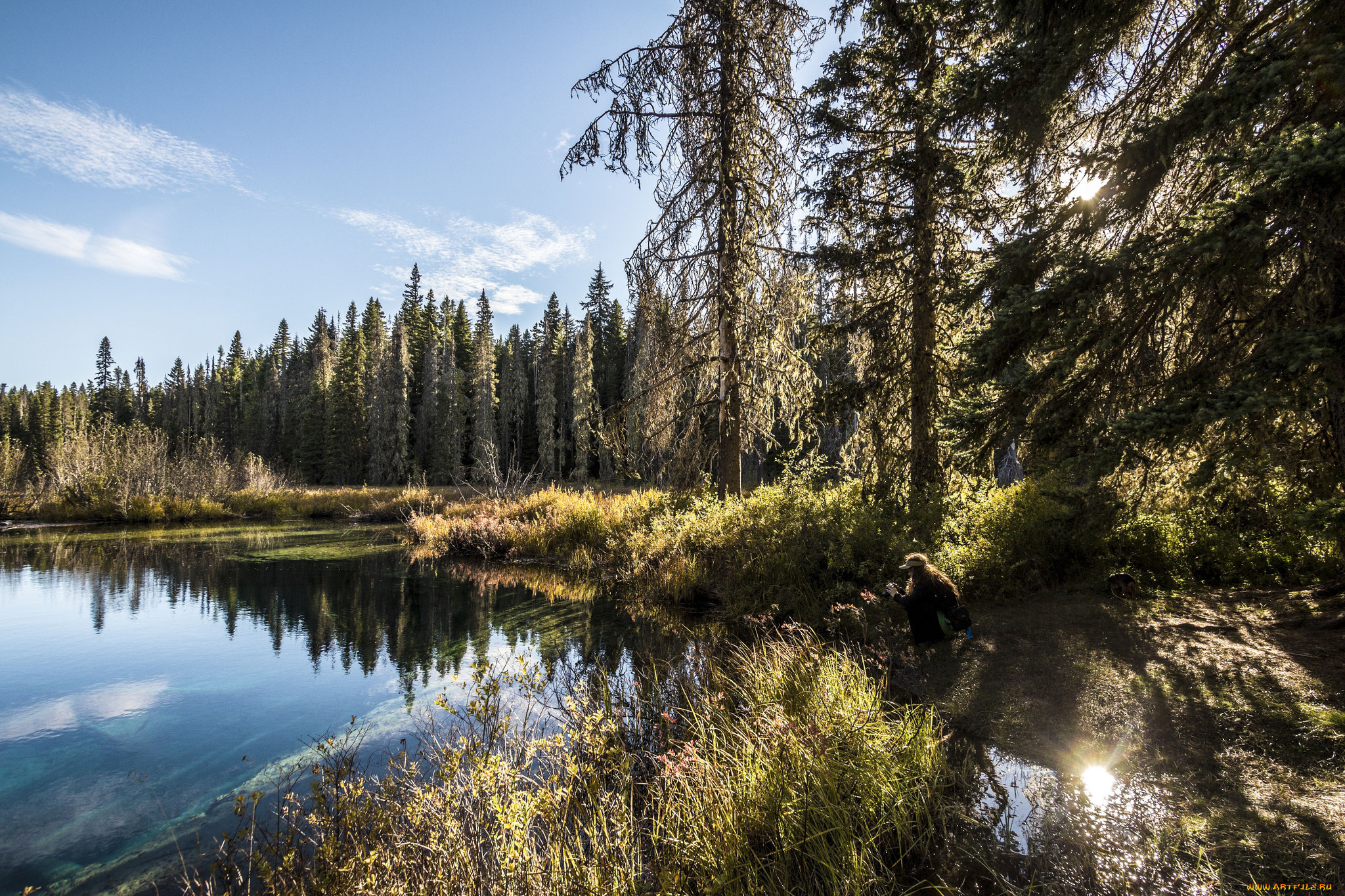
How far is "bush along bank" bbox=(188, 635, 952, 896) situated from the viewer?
118 inches

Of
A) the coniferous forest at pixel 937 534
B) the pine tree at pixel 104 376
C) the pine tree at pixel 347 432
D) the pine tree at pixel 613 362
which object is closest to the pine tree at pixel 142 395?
the pine tree at pixel 104 376

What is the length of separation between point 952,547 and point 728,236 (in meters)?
7.05

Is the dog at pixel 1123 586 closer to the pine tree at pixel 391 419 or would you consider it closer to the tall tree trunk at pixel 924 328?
the tall tree trunk at pixel 924 328

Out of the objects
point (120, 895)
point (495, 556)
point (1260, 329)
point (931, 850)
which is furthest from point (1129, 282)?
point (495, 556)

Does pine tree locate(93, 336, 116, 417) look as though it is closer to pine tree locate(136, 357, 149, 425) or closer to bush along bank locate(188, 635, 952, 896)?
pine tree locate(136, 357, 149, 425)

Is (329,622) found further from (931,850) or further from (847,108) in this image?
(847,108)

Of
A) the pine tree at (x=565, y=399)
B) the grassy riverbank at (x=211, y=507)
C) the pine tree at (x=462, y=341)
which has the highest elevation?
the pine tree at (x=462, y=341)

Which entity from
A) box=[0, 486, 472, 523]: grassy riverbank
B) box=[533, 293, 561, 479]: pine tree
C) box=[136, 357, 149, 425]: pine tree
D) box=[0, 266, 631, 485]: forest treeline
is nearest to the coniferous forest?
box=[0, 486, 472, 523]: grassy riverbank

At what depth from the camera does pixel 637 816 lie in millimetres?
4297

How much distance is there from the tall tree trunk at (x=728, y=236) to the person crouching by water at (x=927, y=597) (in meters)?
5.73

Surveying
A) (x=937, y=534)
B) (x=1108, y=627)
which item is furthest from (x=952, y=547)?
(x=1108, y=627)

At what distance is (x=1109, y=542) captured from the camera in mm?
7652

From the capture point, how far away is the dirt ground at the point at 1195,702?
3.09m

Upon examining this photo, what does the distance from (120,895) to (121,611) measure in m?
10.3
